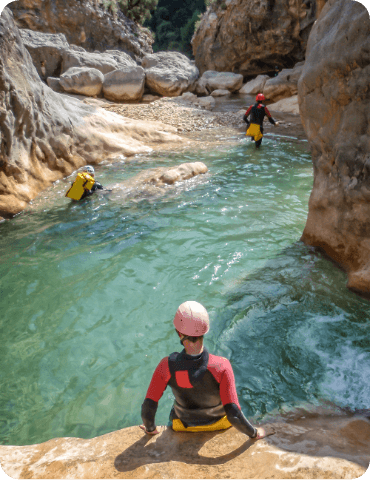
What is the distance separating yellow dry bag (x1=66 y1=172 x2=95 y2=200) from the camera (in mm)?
6914

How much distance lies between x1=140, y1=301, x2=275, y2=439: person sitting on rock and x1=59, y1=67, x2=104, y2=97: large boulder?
18.4 m

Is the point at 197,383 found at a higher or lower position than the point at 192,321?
lower

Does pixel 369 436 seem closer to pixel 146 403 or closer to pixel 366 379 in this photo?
pixel 366 379

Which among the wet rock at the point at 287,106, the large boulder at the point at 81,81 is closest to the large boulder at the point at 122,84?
the large boulder at the point at 81,81

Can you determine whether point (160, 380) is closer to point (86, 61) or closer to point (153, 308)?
point (153, 308)

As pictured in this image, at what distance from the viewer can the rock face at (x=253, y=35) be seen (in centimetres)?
2109

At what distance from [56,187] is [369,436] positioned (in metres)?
8.03

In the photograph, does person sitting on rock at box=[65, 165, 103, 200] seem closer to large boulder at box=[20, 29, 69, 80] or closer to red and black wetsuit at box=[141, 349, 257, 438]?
red and black wetsuit at box=[141, 349, 257, 438]

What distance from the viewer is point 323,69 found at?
13.0 feet

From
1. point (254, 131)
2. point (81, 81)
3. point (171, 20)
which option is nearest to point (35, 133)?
point (254, 131)

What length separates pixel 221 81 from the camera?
2273 cm

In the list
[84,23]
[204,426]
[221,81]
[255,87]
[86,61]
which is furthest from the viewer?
[84,23]

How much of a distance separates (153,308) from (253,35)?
82.5 feet

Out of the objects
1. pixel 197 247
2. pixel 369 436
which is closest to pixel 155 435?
pixel 369 436
